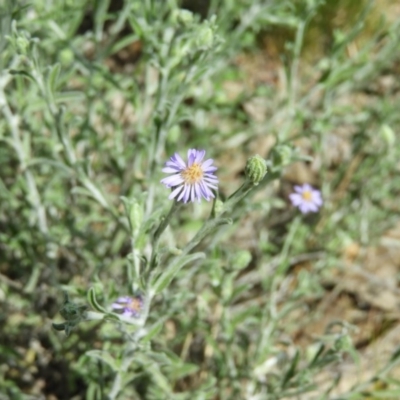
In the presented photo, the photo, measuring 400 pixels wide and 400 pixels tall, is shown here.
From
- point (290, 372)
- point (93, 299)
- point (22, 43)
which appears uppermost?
point (22, 43)

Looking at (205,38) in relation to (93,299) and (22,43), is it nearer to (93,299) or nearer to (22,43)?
(22,43)

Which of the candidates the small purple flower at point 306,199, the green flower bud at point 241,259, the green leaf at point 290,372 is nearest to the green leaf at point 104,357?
the green flower bud at point 241,259

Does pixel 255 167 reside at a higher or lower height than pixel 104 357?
higher

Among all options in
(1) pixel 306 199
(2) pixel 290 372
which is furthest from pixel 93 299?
(1) pixel 306 199

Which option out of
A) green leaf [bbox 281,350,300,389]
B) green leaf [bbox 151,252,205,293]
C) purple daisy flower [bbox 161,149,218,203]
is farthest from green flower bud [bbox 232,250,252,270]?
purple daisy flower [bbox 161,149,218,203]

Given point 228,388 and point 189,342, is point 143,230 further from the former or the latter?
point 228,388

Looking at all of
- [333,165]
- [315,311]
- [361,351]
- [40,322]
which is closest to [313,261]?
[315,311]

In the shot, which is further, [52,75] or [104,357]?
[52,75]

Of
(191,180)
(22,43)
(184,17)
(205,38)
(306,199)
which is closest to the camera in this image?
(191,180)

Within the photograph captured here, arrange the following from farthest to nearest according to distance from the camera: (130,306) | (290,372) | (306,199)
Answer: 1. (306,199)
2. (290,372)
3. (130,306)

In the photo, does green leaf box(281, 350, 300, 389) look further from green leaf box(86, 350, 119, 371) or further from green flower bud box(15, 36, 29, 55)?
green flower bud box(15, 36, 29, 55)
